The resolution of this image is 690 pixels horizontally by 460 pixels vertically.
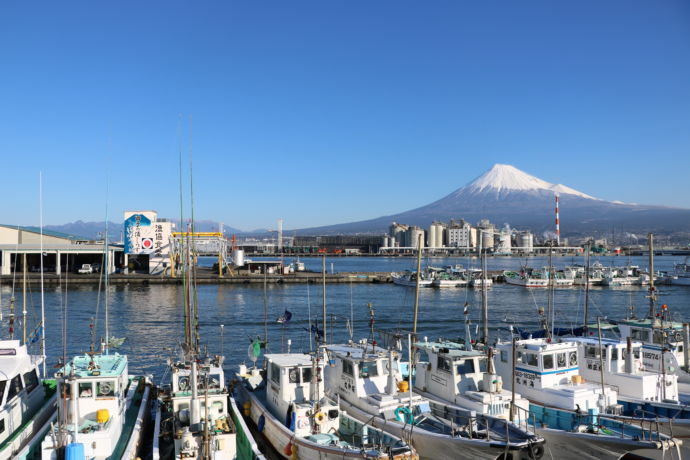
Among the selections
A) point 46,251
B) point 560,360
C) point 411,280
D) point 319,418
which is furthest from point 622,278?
point 46,251

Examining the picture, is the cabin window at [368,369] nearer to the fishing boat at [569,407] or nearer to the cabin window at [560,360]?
the fishing boat at [569,407]

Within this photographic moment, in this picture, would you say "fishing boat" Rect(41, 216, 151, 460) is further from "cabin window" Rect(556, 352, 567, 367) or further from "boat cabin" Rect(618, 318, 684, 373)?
"boat cabin" Rect(618, 318, 684, 373)

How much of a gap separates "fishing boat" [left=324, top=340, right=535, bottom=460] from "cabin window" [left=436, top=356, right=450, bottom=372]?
37.2 inches

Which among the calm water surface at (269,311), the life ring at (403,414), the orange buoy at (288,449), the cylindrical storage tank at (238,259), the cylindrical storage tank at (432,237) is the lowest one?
the calm water surface at (269,311)

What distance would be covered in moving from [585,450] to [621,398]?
3.90m

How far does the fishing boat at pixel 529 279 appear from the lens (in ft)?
203

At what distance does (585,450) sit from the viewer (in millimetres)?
10859

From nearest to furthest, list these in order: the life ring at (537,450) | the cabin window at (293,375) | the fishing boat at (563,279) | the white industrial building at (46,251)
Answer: the life ring at (537,450), the cabin window at (293,375), the white industrial building at (46,251), the fishing boat at (563,279)

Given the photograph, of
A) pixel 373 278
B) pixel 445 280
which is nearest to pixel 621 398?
pixel 445 280

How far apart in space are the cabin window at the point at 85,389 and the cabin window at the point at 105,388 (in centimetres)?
13

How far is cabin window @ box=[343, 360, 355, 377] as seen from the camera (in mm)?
13344

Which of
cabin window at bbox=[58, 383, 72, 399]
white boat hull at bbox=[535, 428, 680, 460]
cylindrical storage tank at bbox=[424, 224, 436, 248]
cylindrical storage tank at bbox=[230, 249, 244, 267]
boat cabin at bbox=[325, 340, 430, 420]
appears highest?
cylindrical storage tank at bbox=[424, 224, 436, 248]

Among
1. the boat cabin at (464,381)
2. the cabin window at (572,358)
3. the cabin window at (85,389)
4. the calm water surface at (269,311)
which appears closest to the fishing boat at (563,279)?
the calm water surface at (269,311)

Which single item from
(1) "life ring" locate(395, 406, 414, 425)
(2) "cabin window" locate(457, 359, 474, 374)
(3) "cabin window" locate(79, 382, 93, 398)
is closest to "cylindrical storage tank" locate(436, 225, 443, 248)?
(2) "cabin window" locate(457, 359, 474, 374)
